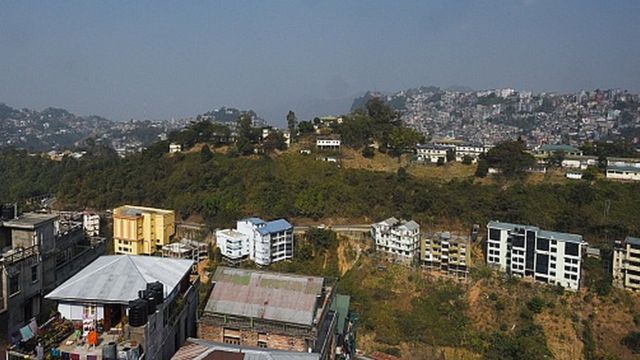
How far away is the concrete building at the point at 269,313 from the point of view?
10.1 meters

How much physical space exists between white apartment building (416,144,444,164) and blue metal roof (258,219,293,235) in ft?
41.6

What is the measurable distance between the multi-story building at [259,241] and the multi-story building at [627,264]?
13365 mm

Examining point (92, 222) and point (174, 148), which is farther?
point (174, 148)

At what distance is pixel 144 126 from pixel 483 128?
6541cm

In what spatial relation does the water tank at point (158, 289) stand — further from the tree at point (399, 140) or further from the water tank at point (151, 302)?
the tree at point (399, 140)

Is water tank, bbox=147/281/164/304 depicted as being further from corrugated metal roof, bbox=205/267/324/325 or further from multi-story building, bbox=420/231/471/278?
multi-story building, bbox=420/231/471/278

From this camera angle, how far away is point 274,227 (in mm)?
23422

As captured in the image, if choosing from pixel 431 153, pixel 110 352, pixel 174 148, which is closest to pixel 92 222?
pixel 174 148

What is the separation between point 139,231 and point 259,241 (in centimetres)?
604

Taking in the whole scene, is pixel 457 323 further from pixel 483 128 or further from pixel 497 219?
pixel 483 128

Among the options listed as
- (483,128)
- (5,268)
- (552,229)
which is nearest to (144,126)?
(483,128)

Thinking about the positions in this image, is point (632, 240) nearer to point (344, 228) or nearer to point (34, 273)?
point (344, 228)

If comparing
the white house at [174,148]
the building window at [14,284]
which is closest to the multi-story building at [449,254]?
the building window at [14,284]

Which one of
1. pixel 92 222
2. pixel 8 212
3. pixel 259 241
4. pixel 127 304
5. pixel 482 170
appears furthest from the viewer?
pixel 482 170
